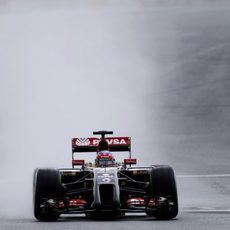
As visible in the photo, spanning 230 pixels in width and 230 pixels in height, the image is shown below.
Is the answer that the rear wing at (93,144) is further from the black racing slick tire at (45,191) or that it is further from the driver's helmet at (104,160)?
the black racing slick tire at (45,191)

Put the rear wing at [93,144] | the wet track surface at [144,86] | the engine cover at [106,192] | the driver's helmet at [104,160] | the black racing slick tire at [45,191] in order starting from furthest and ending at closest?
1. the wet track surface at [144,86]
2. the rear wing at [93,144]
3. the driver's helmet at [104,160]
4. the black racing slick tire at [45,191]
5. the engine cover at [106,192]

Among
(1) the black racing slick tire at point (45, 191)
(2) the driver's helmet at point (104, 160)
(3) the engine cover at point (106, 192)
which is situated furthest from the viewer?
(2) the driver's helmet at point (104, 160)

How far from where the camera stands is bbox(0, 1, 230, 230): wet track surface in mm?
20338

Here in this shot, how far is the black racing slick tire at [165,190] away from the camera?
15997 millimetres

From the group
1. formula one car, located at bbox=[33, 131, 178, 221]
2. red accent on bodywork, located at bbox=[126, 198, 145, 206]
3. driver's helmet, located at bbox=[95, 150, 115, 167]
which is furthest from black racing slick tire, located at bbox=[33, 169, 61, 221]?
driver's helmet, located at bbox=[95, 150, 115, 167]

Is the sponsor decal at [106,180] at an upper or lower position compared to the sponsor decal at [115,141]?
lower

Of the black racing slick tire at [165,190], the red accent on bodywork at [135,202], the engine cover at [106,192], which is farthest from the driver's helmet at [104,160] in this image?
the engine cover at [106,192]

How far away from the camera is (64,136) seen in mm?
30281

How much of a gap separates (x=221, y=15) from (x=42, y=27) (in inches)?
347

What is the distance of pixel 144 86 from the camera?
38156mm

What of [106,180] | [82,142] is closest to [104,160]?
[82,142]

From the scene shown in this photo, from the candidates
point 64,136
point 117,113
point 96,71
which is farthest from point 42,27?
point 64,136

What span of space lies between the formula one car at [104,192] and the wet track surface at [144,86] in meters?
0.24

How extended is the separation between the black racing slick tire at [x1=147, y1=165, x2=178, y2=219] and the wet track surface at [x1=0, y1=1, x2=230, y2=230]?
0.19 m
